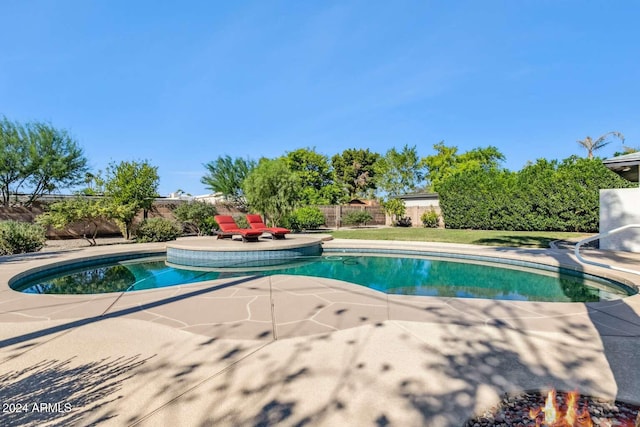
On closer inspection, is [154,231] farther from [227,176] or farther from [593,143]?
[593,143]

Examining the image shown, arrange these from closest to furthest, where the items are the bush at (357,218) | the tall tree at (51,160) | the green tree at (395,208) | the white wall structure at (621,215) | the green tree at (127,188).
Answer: the white wall structure at (621,215) → the green tree at (127,188) → the tall tree at (51,160) → the bush at (357,218) → the green tree at (395,208)

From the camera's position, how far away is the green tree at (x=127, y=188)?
13.1m

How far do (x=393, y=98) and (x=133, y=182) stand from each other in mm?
14339

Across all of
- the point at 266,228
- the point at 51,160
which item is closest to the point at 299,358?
the point at 266,228

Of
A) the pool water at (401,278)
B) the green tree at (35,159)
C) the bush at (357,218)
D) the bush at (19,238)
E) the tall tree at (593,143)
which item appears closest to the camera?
the pool water at (401,278)

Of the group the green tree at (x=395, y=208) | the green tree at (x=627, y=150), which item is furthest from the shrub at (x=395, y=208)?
the green tree at (x=627, y=150)

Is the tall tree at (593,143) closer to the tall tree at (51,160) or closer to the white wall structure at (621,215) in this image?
the white wall structure at (621,215)

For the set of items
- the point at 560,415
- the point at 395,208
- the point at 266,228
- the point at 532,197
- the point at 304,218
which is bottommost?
the point at 560,415

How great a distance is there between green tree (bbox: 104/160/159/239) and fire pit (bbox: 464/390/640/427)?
46.9 ft

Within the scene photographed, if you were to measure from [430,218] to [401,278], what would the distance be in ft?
51.3

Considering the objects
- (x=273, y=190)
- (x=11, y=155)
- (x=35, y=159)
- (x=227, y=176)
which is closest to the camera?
(x=11, y=155)

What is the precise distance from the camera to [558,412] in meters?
1.89

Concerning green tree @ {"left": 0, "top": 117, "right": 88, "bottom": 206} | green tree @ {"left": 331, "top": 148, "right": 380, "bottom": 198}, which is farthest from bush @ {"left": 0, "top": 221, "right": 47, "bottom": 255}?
green tree @ {"left": 331, "top": 148, "right": 380, "bottom": 198}

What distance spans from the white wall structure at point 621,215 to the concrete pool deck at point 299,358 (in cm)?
665
